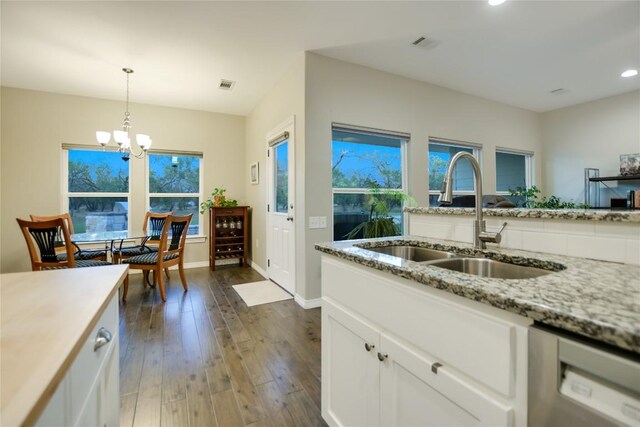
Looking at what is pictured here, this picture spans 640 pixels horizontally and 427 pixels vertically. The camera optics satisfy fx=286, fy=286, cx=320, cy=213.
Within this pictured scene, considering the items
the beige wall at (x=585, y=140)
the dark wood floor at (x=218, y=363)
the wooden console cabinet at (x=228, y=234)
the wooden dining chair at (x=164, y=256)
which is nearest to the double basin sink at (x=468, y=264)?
the dark wood floor at (x=218, y=363)

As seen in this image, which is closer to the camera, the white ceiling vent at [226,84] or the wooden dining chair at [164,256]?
the wooden dining chair at [164,256]

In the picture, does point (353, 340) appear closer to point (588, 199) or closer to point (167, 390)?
point (167, 390)

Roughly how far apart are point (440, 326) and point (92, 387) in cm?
95

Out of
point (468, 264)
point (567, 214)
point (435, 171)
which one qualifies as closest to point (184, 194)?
point (435, 171)

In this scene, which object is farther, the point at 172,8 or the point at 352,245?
the point at 172,8

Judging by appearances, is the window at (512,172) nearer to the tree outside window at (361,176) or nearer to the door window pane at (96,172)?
the tree outside window at (361,176)

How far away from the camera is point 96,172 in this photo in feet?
14.5

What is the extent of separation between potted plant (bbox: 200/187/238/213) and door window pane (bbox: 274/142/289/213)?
126cm

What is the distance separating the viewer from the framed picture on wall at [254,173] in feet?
15.4

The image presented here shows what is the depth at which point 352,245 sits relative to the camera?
1.47 metres

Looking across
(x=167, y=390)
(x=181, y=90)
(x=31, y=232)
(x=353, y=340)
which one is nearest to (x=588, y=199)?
(x=353, y=340)

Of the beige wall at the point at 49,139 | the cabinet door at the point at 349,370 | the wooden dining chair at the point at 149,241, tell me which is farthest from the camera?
the beige wall at the point at 49,139

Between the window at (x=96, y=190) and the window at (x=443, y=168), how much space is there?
4.71 metres

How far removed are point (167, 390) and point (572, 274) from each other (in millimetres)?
2091
